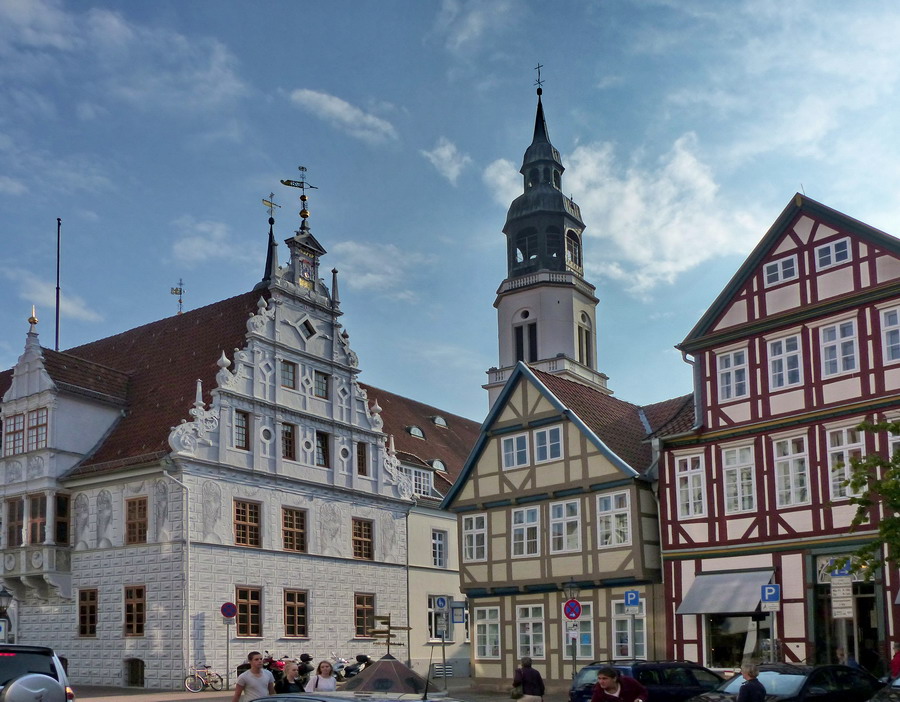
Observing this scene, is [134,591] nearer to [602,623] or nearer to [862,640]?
[602,623]

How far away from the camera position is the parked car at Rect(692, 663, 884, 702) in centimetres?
1898

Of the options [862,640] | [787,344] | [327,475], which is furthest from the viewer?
[327,475]

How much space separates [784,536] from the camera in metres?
30.1

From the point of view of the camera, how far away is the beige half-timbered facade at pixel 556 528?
3378 centimetres

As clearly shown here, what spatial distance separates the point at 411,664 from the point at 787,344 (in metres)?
23.6

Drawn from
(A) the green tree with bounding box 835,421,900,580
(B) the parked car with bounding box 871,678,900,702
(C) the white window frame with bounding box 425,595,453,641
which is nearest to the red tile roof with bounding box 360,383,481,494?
(C) the white window frame with bounding box 425,595,453,641

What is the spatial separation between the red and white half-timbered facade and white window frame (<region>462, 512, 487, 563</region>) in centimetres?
704

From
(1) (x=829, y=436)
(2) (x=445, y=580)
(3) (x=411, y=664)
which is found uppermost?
(1) (x=829, y=436)

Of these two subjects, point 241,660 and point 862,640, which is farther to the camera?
point 241,660

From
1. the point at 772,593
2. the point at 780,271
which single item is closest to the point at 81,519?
the point at 780,271

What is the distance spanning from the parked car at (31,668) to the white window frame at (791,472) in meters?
20.7

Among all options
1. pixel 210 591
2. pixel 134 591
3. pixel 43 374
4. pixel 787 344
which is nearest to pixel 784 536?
pixel 787 344

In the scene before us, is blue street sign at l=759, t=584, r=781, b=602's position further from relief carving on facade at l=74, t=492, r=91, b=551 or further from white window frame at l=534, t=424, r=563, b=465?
relief carving on facade at l=74, t=492, r=91, b=551

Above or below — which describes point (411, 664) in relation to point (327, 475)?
below
